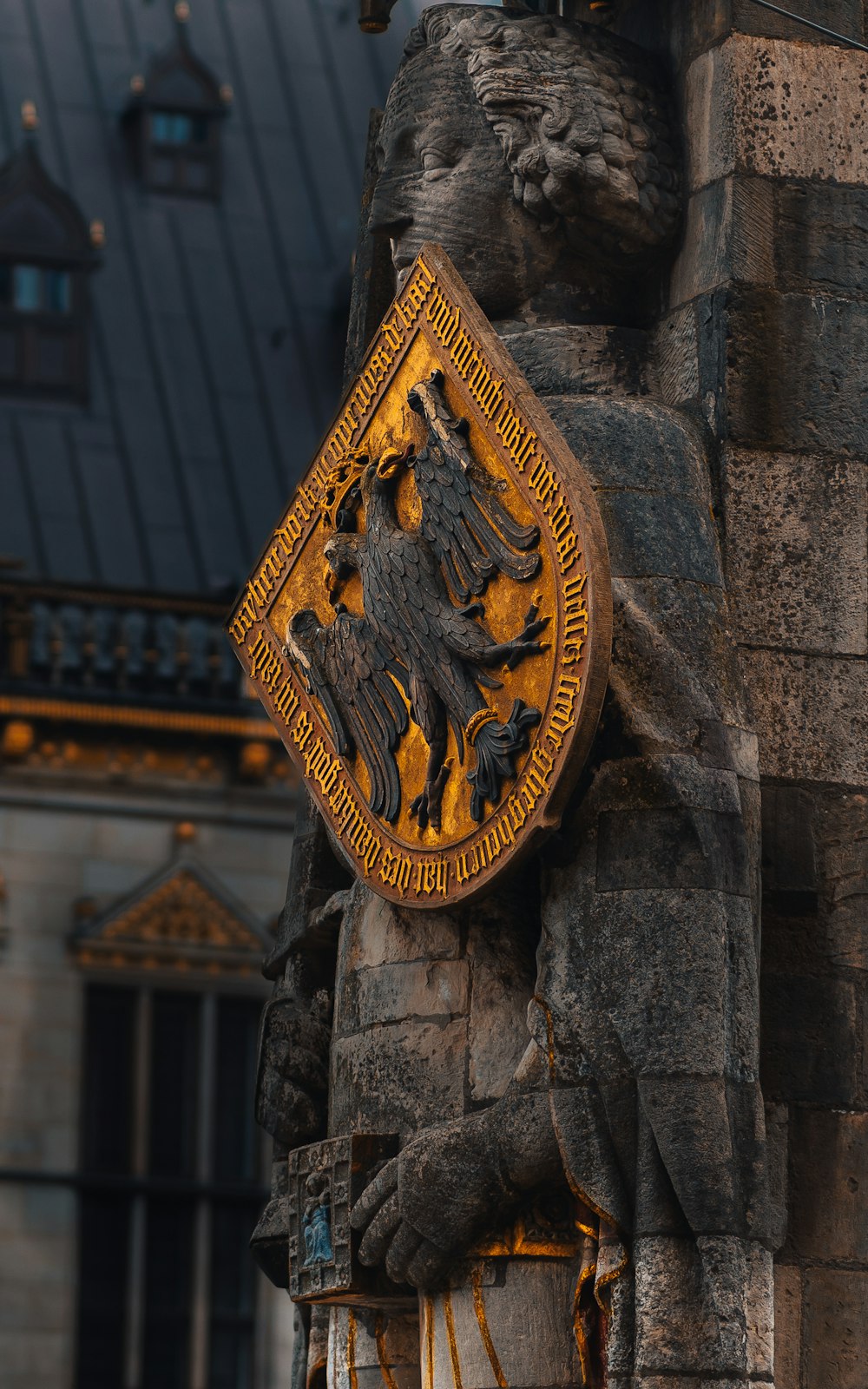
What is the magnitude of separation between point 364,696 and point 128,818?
73.2 ft

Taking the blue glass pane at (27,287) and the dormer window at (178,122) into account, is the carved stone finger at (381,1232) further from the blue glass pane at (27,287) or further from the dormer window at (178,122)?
the dormer window at (178,122)

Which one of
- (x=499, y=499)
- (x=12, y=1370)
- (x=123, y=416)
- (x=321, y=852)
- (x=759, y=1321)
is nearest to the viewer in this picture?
(x=759, y=1321)

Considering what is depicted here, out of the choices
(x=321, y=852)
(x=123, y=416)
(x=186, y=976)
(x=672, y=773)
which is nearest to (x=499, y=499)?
(x=672, y=773)

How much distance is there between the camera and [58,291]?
3584cm

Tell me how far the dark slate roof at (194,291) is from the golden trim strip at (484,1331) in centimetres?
2344

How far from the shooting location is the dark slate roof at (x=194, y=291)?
113ft

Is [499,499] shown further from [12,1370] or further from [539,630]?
[12,1370]

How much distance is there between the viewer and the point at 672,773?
9484mm

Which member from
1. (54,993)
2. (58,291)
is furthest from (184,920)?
(58,291)

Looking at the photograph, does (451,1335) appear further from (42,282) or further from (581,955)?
(42,282)

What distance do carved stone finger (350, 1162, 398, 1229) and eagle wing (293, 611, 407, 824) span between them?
3.18ft

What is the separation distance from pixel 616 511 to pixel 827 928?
1284 mm

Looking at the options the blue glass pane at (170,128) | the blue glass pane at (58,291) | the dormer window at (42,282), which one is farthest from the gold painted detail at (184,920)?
the blue glass pane at (170,128)

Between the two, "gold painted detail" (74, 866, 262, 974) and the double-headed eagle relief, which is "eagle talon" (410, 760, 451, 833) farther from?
"gold painted detail" (74, 866, 262, 974)
